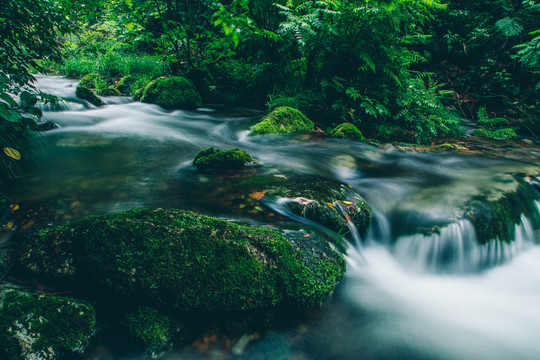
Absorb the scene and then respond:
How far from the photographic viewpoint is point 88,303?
1.84m

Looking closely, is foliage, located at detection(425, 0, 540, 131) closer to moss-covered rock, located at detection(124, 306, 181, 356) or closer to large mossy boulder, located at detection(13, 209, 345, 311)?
large mossy boulder, located at detection(13, 209, 345, 311)

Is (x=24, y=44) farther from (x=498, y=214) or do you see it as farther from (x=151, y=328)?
(x=498, y=214)

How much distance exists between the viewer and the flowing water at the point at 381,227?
7.16ft

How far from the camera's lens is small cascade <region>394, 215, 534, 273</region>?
10.3 feet

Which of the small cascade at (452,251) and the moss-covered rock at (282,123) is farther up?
the moss-covered rock at (282,123)

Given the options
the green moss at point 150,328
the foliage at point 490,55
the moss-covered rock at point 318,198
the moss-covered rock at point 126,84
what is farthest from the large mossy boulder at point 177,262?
the foliage at point 490,55

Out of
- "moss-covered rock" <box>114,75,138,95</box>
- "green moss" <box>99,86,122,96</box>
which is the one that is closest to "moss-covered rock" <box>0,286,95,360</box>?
"green moss" <box>99,86,122,96</box>

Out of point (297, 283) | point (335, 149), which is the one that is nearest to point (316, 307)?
point (297, 283)

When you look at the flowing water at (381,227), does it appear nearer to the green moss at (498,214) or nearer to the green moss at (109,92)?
the green moss at (498,214)

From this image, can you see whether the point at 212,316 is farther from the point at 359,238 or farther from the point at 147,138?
the point at 147,138

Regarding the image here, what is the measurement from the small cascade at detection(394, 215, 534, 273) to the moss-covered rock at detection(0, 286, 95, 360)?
2.99 m

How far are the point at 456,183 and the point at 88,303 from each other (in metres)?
4.87

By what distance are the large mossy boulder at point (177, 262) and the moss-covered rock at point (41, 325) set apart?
0.76ft

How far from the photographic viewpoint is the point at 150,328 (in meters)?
1.82
